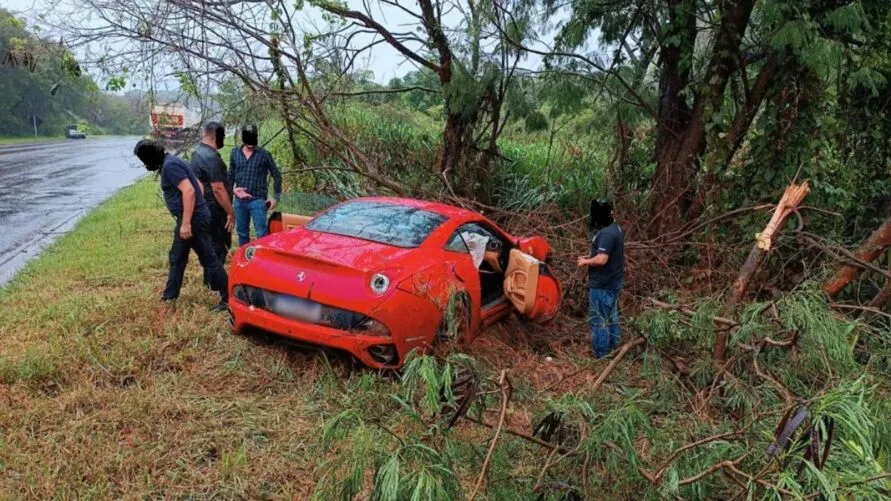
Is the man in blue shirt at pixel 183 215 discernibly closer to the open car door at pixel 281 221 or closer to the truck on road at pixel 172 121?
the open car door at pixel 281 221

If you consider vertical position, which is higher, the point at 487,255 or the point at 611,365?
the point at 487,255

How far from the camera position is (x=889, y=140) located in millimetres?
8250

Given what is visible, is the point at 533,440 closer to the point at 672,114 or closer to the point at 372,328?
the point at 372,328

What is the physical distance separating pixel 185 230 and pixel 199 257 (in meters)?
0.36

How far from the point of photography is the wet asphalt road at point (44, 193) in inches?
373

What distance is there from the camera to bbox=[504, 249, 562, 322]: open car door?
561cm

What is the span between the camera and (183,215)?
5.71 metres

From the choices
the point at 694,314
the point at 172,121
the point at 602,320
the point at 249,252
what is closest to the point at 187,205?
the point at 249,252

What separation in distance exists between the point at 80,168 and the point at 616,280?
21.8 meters

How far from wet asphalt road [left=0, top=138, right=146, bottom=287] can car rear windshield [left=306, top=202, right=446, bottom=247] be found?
399 cm

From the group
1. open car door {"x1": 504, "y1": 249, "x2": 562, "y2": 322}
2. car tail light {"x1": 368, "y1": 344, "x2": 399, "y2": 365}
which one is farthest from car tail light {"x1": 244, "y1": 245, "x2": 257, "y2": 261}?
open car door {"x1": 504, "y1": 249, "x2": 562, "y2": 322}

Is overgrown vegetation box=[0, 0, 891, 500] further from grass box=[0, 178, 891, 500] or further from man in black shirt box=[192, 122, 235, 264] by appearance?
man in black shirt box=[192, 122, 235, 264]

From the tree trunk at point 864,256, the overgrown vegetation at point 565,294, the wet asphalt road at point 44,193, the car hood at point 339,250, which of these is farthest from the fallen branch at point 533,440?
the wet asphalt road at point 44,193

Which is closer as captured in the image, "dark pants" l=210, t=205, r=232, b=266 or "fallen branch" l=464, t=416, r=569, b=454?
"fallen branch" l=464, t=416, r=569, b=454
